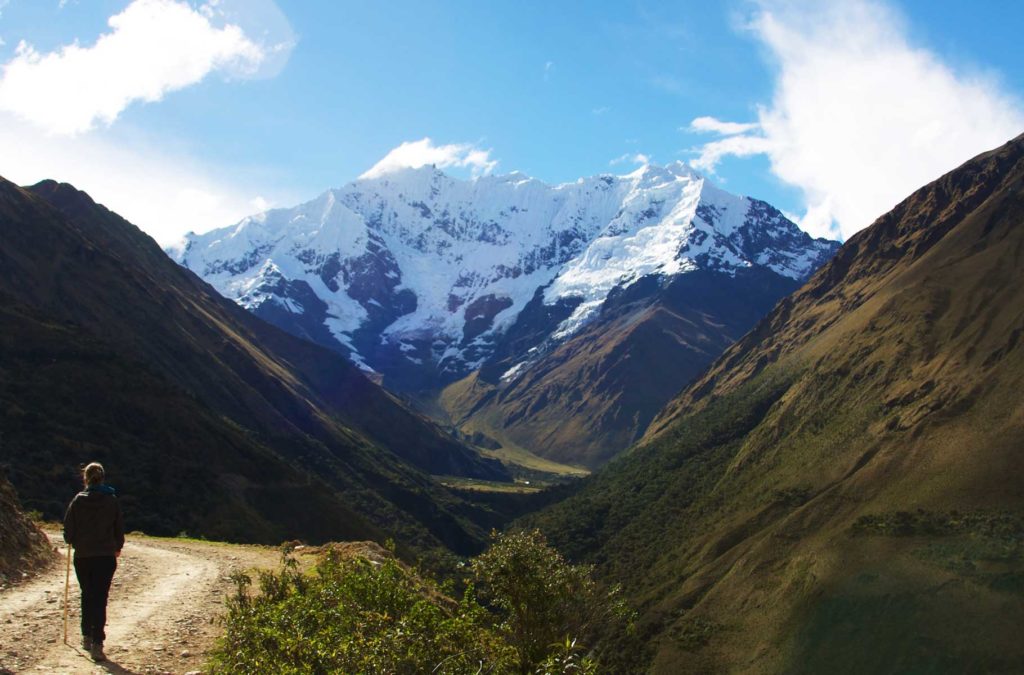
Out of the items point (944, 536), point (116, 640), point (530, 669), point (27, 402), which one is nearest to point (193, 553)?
point (116, 640)

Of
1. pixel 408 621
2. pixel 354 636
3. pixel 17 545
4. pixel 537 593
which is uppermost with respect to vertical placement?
pixel 408 621

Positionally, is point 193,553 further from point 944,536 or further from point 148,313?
point 148,313

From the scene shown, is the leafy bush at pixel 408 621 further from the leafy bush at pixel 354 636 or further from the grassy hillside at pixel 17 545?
the grassy hillside at pixel 17 545

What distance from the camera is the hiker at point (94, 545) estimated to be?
818 inches

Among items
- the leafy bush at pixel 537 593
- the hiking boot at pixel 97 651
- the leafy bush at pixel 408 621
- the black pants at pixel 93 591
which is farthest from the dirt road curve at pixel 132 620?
the leafy bush at pixel 537 593

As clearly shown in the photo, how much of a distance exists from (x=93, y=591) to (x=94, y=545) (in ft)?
3.69

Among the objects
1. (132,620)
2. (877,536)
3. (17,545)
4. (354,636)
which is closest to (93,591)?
(132,620)

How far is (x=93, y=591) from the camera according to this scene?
68.6 ft

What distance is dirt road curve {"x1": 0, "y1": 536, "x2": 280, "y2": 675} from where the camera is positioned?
2017 centimetres

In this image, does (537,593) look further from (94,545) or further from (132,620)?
(94,545)

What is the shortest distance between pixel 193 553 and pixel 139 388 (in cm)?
9247

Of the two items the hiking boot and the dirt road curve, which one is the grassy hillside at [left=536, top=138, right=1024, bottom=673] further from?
the hiking boot

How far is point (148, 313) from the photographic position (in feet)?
643

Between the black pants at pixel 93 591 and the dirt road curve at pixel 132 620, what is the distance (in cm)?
63
